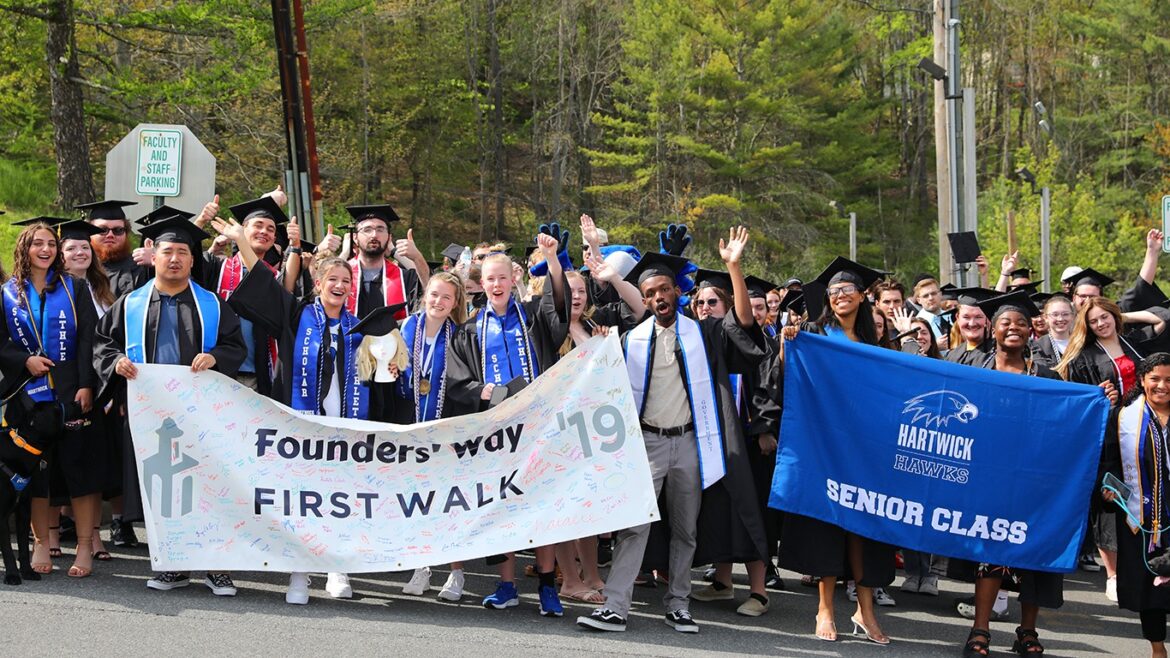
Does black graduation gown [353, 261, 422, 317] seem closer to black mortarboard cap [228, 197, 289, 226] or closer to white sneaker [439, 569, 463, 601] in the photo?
black mortarboard cap [228, 197, 289, 226]

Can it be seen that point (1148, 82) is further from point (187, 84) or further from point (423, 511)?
point (423, 511)

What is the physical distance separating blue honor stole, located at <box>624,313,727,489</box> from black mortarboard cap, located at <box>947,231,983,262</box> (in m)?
6.77

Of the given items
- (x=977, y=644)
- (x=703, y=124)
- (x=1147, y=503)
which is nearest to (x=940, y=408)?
(x=1147, y=503)

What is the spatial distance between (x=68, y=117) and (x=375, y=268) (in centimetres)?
1537

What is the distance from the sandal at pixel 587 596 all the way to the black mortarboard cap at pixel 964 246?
7.11 metres

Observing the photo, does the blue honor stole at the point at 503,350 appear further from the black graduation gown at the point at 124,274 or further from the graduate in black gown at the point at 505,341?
the black graduation gown at the point at 124,274

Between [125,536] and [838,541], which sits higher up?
[838,541]

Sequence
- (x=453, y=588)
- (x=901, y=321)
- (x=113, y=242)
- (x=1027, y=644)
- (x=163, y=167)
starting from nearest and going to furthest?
(x=1027, y=644), (x=453, y=588), (x=113, y=242), (x=901, y=321), (x=163, y=167)

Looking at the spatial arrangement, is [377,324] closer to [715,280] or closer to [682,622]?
[715,280]

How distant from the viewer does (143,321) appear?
7.48m

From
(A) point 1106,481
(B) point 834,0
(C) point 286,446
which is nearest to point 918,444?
(A) point 1106,481

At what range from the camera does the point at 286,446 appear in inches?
288

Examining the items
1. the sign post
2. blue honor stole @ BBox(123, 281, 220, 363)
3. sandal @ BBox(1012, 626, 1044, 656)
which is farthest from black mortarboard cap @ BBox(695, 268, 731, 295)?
the sign post

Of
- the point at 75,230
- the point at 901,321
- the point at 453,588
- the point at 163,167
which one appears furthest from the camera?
the point at 163,167
